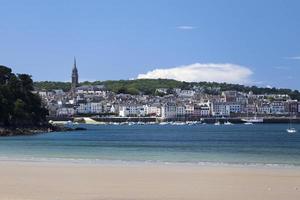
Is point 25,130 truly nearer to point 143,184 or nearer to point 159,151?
point 159,151

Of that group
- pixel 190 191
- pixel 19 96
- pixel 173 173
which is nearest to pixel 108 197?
pixel 190 191

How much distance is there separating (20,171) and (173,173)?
5934 millimetres

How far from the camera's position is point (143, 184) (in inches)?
788

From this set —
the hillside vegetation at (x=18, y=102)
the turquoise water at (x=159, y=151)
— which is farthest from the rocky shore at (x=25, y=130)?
the turquoise water at (x=159, y=151)

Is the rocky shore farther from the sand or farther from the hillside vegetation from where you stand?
the sand

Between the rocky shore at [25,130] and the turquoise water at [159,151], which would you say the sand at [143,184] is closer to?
the turquoise water at [159,151]

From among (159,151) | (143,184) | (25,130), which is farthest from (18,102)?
(143,184)

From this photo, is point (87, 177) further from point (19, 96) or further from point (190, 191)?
point (19, 96)

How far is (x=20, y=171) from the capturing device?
24.9 meters

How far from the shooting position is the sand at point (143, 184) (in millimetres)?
16972

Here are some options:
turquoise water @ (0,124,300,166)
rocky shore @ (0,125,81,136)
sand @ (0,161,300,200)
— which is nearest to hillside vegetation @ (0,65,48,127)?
rocky shore @ (0,125,81,136)

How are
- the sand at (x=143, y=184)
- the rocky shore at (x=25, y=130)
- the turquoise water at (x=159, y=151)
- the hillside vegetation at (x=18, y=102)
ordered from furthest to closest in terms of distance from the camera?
the hillside vegetation at (x=18, y=102) < the rocky shore at (x=25, y=130) < the turquoise water at (x=159, y=151) < the sand at (x=143, y=184)

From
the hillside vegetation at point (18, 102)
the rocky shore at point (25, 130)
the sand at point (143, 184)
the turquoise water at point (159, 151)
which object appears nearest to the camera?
the sand at point (143, 184)

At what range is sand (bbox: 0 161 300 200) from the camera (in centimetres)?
1697
